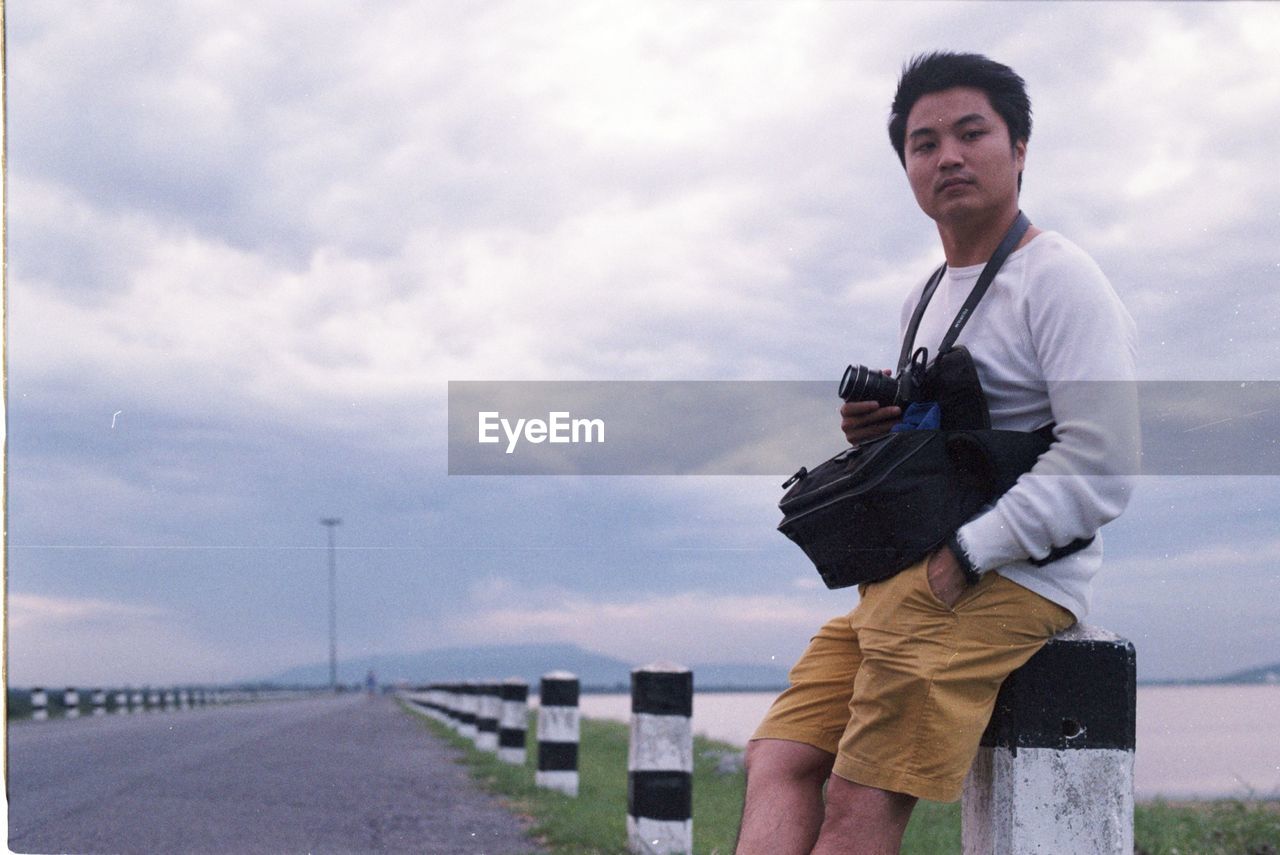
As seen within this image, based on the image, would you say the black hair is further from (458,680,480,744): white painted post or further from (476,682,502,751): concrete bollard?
(458,680,480,744): white painted post

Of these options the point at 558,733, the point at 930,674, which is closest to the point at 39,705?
the point at 558,733

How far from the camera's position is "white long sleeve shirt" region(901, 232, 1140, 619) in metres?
2.10

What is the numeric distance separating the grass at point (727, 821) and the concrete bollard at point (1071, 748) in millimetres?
2248

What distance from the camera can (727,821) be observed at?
6395 mm

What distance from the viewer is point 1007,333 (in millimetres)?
2283

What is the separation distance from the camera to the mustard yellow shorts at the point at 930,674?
2.14 m

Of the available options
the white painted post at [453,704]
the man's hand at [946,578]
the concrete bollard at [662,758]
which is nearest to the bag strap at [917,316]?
the man's hand at [946,578]

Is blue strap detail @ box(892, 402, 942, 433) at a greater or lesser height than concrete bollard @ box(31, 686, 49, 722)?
greater

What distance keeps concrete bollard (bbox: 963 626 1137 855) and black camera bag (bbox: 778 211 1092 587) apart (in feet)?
0.76

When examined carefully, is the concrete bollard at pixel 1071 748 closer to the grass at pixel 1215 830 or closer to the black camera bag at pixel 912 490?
the black camera bag at pixel 912 490

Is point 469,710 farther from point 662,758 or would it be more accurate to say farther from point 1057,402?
point 1057,402

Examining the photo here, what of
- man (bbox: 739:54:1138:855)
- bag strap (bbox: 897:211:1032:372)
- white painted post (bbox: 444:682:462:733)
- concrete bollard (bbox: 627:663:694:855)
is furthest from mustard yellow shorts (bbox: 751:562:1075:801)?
white painted post (bbox: 444:682:462:733)

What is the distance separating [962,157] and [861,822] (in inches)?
46.4

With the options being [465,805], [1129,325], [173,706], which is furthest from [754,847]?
[173,706]
